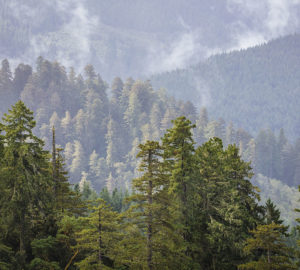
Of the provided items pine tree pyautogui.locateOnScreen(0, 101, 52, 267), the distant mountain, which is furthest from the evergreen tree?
the distant mountain

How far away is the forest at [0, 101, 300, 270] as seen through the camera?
66.4ft

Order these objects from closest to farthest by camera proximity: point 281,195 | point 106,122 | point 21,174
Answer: point 21,174
point 281,195
point 106,122

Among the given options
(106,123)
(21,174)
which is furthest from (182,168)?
(106,123)

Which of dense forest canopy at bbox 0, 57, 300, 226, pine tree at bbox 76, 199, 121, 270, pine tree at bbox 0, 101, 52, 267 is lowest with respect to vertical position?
pine tree at bbox 76, 199, 121, 270

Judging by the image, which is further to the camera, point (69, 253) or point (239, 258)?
point (239, 258)

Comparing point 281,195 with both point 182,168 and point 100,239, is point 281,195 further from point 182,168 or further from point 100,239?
point 100,239

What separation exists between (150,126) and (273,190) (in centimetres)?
4929

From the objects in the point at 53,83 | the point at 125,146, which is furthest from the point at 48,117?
the point at 125,146

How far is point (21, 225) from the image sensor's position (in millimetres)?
22188

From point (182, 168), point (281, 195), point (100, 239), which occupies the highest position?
point (281, 195)

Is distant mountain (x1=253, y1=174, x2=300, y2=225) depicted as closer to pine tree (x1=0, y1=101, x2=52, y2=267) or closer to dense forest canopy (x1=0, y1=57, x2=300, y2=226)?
dense forest canopy (x1=0, y1=57, x2=300, y2=226)

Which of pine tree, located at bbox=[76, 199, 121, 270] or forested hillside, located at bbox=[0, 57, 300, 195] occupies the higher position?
forested hillside, located at bbox=[0, 57, 300, 195]

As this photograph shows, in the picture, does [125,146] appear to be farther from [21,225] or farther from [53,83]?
[21,225]

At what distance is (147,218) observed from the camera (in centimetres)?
2125
